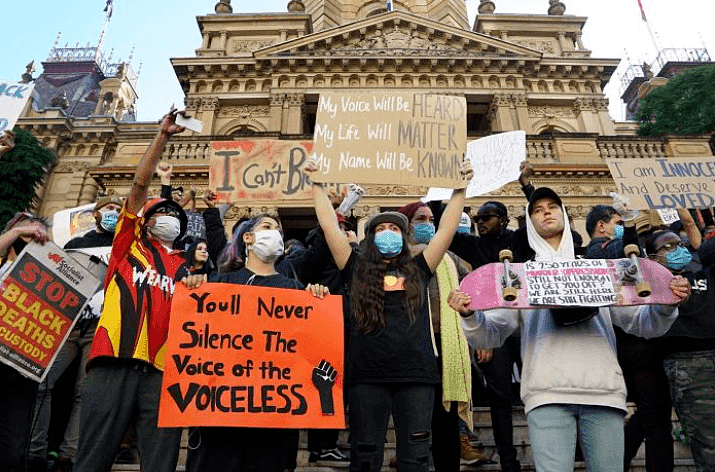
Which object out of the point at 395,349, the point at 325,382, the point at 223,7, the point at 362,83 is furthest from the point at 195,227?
the point at 223,7

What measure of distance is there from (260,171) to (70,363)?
2618 millimetres

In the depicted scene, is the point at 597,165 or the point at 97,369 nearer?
the point at 97,369

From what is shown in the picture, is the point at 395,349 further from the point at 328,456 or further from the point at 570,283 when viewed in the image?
the point at 328,456

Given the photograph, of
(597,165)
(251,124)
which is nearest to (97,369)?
(597,165)

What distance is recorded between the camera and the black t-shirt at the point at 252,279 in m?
3.54

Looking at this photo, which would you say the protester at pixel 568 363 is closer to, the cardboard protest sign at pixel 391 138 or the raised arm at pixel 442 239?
the raised arm at pixel 442 239

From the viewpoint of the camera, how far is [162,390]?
3.07 metres

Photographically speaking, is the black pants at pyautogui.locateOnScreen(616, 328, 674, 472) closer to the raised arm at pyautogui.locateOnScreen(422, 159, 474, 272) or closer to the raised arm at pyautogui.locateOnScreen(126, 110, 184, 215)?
the raised arm at pyautogui.locateOnScreen(422, 159, 474, 272)

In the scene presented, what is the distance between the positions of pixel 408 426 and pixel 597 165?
18.0 meters

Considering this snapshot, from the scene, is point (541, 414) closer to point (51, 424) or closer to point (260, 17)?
point (51, 424)

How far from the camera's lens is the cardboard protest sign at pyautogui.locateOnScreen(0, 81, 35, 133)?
5.09m

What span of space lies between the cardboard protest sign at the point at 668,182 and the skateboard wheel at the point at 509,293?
3.43 meters

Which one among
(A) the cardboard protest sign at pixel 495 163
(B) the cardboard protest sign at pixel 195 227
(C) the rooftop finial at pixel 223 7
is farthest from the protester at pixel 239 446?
(C) the rooftop finial at pixel 223 7

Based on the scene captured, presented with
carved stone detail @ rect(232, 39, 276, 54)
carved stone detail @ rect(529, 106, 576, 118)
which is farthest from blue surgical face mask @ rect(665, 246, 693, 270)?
carved stone detail @ rect(232, 39, 276, 54)
